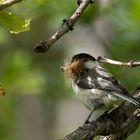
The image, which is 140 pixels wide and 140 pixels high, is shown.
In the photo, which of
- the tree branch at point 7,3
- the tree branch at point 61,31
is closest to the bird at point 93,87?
the tree branch at point 61,31

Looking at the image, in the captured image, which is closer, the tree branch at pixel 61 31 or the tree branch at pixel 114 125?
the tree branch at pixel 61 31

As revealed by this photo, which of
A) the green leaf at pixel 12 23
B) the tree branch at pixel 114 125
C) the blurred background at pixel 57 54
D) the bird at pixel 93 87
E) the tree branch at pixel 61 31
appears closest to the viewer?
the tree branch at pixel 61 31

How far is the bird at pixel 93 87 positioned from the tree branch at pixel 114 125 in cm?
23

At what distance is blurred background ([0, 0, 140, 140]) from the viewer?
683 centimetres

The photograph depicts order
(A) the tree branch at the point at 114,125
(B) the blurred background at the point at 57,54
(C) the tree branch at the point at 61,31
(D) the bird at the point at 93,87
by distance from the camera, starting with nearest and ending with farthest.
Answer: (C) the tree branch at the point at 61,31, (A) the tree branch at the point at 114,125, (D) the bird at the point at 93,87, (B) the blurred background at the point at 57,54

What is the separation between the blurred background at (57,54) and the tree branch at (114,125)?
1.84m

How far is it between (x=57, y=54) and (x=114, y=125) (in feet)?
18.0

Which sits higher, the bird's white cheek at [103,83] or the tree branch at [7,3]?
the tree branch at [7,3]

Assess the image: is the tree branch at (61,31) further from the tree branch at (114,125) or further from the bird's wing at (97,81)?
the bird's wing at (97,81)

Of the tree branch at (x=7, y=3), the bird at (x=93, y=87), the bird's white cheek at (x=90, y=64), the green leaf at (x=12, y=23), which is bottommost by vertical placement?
the bird at (x=93, y=87)

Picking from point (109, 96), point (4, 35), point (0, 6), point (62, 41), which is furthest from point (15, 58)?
point (0, 6)

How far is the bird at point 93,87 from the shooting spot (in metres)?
4.51

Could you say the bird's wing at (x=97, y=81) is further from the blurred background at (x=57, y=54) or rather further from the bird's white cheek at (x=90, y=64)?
the blurred background at (x=57, y=54)

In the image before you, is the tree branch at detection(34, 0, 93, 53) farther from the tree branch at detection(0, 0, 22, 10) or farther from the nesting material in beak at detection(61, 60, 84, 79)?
the nesting material in beak at detection(61, 60, 84, 79)
